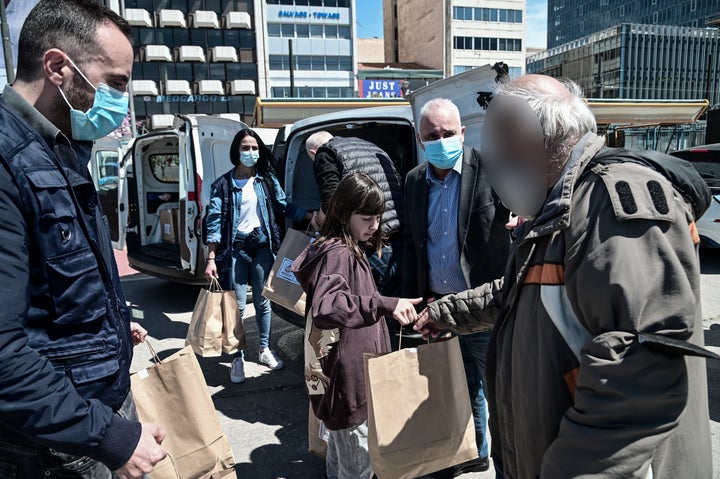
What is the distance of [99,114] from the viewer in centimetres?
161

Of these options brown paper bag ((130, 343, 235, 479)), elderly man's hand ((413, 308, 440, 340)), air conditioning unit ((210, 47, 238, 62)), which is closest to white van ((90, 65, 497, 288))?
elderly man's hand ((413, 308, 440, 340))

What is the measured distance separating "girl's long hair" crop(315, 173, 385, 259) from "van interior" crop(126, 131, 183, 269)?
15.7 feet

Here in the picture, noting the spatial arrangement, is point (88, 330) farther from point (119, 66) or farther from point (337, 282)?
point (337, 282)

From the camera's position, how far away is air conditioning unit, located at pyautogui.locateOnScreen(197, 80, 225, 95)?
50562mm

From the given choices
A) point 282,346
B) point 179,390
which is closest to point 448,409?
point 179,390

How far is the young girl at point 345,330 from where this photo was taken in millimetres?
2326

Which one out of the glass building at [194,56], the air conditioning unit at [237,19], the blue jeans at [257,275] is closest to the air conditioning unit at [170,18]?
the glass building at [194,56]

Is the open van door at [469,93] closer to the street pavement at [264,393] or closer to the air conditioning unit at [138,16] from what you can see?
the street pavement at [264,393]

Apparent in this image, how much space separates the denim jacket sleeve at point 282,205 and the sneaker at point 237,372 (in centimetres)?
133

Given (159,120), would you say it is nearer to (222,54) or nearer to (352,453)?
(222,54)

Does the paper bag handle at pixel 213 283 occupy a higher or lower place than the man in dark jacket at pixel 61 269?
lower

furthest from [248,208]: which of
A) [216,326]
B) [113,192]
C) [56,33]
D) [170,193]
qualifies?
[113,192]

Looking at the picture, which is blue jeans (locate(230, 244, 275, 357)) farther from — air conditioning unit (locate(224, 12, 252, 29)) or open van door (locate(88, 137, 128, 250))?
air conditioning unit (locate(224, 12, 252, 29))

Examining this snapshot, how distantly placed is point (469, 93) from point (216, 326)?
264 cm
